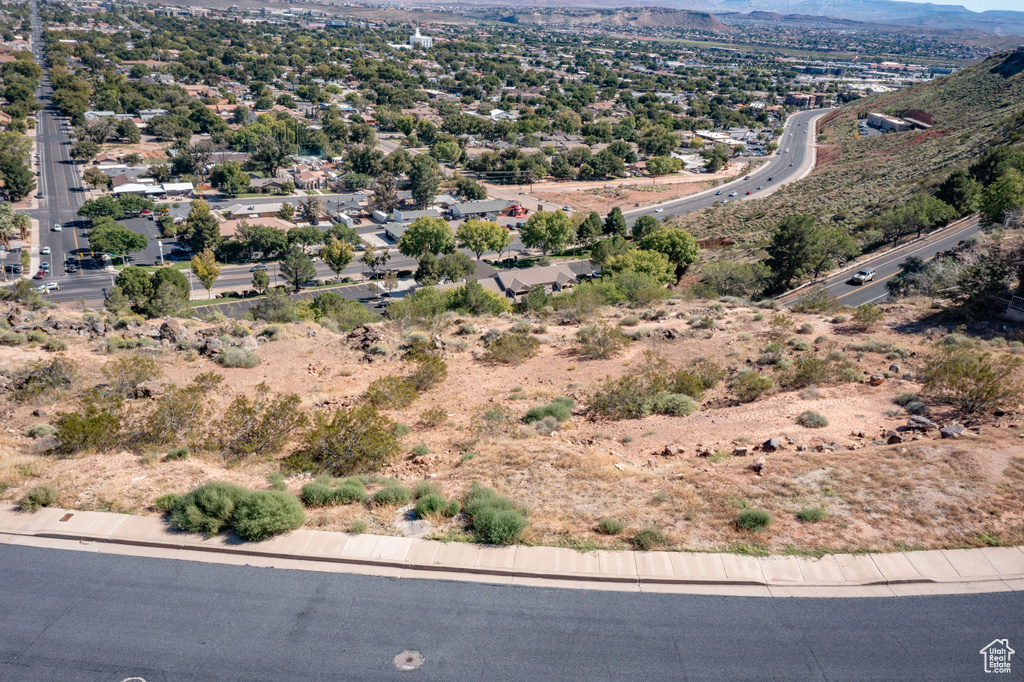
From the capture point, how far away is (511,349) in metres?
28.0

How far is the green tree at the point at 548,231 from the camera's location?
262 ft

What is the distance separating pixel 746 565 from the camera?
13016mm

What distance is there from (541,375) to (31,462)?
1686cm

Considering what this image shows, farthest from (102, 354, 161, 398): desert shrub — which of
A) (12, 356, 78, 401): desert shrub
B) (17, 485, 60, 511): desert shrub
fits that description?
(17, 485, 60, 511): desert shrub

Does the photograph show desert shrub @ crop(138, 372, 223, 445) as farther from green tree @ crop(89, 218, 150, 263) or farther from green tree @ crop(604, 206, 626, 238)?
green tree @ crop(604, 206, 626, 238)

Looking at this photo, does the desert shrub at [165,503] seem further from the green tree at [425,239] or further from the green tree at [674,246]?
the green tree at [425,239]

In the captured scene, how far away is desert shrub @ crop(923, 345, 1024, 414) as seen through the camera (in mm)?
19078

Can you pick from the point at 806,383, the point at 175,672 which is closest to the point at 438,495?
the point at 175,672

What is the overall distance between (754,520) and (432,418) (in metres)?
10.8

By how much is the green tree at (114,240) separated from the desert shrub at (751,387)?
7176cm

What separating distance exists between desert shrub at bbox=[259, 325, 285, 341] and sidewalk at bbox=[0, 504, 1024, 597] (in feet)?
56.4

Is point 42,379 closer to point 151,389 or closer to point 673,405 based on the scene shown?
point 151,389

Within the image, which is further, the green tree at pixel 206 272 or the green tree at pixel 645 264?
the green tree at pixel 206 272

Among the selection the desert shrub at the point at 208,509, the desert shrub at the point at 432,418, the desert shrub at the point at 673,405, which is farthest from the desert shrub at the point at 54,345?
the desert shrub at the point at 673,405
